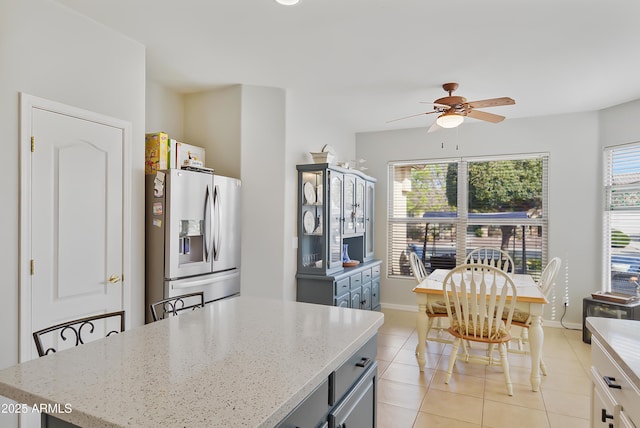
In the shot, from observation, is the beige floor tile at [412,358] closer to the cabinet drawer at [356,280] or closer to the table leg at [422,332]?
the table leg at [422,332]

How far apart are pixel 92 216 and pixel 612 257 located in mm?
5335

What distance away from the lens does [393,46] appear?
287 centimetres

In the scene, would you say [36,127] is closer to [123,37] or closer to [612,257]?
[123,37]

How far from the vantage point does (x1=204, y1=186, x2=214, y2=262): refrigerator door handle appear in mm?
3254

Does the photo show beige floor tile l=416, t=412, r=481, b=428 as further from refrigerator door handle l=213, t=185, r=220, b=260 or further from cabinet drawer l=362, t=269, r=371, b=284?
cabinet drawer l=362, t=269, r=371, b=284

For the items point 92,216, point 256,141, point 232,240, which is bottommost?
point 232,240

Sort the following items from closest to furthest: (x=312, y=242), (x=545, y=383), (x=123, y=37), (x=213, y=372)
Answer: (x=213, y=372), (x=123, y=37), (x=545, y=383), (x=312, y=242)

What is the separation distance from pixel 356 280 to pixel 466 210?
6.42ft

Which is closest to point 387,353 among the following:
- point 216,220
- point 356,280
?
point 356,280

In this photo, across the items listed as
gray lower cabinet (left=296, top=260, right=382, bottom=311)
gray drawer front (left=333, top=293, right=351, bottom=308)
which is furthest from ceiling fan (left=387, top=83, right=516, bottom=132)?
gray drawer front (left=333, top=293, right=351, bottom=308)

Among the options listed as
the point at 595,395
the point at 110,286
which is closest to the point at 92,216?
the point at 110,286

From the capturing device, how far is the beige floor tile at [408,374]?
10.5 feet

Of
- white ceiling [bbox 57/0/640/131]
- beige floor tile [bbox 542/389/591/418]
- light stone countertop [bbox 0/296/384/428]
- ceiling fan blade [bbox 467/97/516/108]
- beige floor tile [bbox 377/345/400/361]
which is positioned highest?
white ceiling [bbox 57/0/640/131]

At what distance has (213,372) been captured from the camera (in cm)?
116
